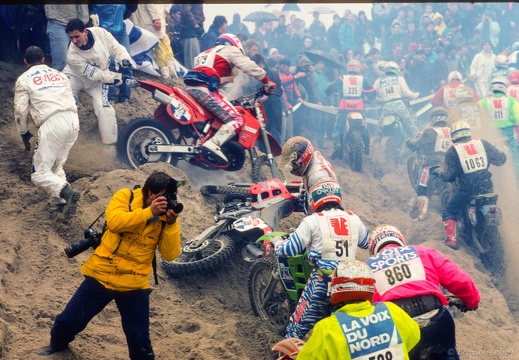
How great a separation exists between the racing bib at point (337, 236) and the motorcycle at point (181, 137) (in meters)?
3.48

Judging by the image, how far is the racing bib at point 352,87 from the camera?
16766 mm

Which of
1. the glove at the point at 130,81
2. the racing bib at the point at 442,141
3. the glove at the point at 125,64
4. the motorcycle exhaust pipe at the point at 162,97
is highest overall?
the glove at the point at 125,64

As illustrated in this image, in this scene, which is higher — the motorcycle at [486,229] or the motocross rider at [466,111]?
the motocross rider at [466,111]

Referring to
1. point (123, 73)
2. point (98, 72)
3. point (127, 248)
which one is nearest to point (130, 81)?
point (123, 73)

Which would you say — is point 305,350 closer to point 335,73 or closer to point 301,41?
point 335,73

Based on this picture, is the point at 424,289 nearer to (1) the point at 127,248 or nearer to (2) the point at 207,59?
(1) the point at 127,248

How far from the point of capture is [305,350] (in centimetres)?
431

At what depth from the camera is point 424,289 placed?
536 cm

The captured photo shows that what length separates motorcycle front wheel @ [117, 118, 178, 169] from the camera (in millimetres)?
9781

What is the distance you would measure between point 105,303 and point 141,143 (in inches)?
178

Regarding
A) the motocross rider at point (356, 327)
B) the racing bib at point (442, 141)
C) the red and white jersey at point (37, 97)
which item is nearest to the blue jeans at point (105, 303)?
the motocross rider at point (356, 327)

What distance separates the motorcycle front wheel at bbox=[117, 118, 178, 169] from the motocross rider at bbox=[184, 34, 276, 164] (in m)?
0.63

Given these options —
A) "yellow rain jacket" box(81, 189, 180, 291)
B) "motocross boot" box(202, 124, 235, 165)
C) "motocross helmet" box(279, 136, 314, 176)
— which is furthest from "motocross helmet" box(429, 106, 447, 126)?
"yellow rain jacket" box(81, 189, 180, 291)

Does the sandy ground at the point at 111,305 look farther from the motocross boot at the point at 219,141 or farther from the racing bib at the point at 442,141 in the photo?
the racing bib at the point at 442,141
